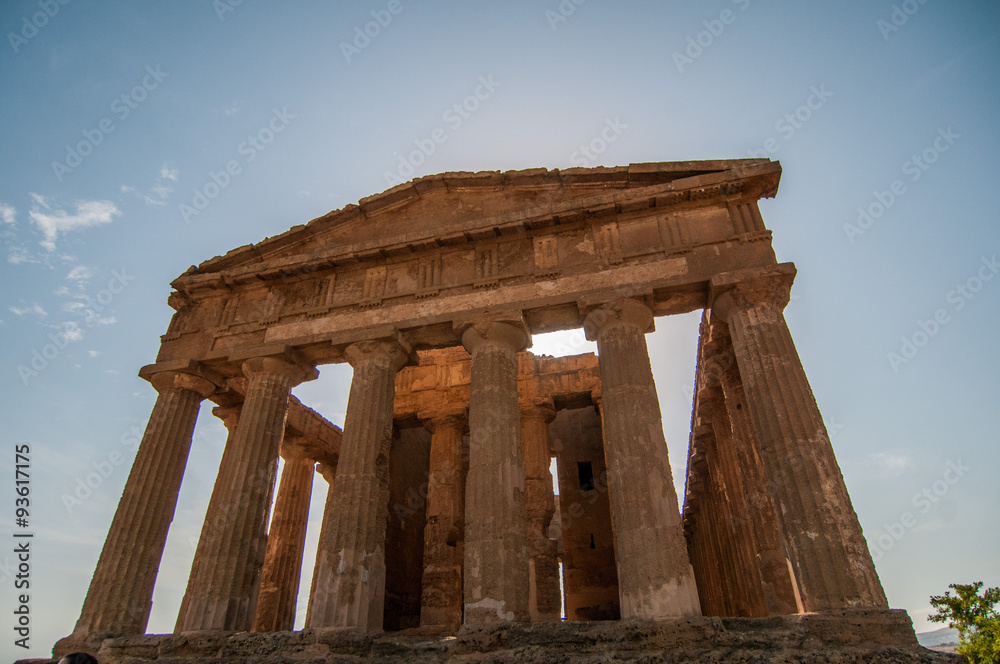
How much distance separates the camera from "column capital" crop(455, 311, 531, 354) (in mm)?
12047

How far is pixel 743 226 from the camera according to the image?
39.1ft

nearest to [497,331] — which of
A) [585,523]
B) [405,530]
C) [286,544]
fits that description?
[585,523]

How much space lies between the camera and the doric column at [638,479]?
8789 mm

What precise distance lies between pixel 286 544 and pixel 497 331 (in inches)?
353

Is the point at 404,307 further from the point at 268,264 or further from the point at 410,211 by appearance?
the point at 268,264

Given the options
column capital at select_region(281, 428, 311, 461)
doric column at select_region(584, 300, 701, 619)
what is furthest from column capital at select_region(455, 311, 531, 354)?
column capital at select_region(281, 428, 311, 461)

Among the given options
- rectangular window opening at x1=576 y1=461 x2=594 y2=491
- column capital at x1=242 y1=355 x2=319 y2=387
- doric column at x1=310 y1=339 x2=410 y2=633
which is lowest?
doric column at x1=310 y1=339 x2=410 y2=633

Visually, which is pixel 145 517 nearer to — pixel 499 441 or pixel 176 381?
pixel 176 381

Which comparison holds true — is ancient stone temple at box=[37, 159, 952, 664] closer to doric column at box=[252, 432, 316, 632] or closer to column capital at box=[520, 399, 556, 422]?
doric column at box=[252, 432, 316, 632]

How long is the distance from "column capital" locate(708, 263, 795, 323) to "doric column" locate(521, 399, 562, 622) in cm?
578

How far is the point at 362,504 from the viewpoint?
35.5ft

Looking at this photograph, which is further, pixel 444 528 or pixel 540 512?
pixel 444 528

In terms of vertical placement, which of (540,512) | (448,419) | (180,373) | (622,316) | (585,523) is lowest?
(540,512)

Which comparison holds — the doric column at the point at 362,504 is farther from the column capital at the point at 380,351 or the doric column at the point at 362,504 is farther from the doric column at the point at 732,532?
the doric column at the point at 732,532
